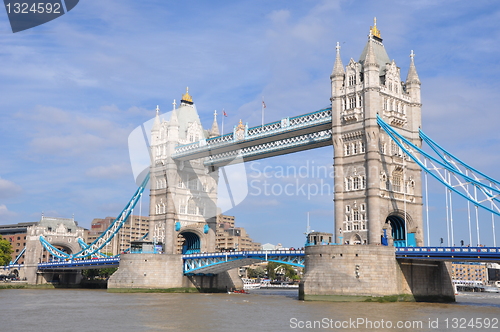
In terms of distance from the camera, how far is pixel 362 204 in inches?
2452

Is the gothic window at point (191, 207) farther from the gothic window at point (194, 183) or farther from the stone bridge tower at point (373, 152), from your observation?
the stone bridge tower at point (373, 152)

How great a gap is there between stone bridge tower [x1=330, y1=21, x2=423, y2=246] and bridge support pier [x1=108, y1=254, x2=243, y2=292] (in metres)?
26.7

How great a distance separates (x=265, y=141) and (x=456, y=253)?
3120 cm

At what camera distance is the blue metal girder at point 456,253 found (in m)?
49.6

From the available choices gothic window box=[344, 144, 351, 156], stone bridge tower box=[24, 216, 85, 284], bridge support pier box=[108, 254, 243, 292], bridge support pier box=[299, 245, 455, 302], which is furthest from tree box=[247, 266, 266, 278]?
bridge support pier box=[299, 245, 455, 302]

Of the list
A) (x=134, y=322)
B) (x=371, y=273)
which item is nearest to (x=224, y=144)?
(x=371, y=273)

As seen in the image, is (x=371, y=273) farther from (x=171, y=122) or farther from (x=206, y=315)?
(x=171, y=122)

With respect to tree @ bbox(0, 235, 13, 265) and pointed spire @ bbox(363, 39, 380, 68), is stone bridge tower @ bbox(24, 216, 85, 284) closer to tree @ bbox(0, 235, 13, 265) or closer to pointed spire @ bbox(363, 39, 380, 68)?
tree @ bbox(0, 235, 13, 265)

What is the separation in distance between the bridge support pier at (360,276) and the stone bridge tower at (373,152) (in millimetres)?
4426

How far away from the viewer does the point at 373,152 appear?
61.5 metres

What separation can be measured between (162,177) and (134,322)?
172 ft

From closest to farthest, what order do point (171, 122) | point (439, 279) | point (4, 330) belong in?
point (4, 330) < point (439, 279) < point (171, 122)

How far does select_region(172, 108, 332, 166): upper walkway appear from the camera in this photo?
6906 centimetres

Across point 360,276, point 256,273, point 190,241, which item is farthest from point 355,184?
point 256,273
